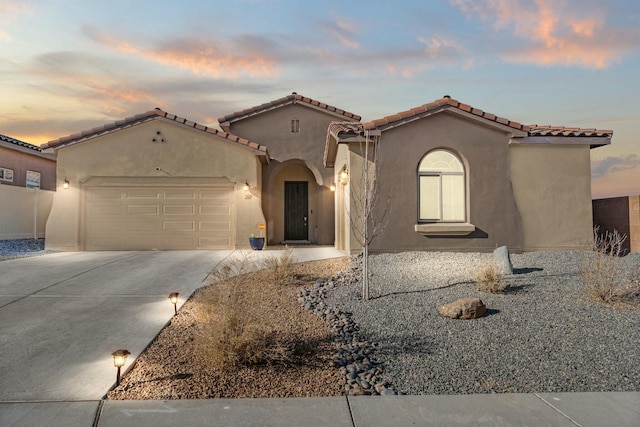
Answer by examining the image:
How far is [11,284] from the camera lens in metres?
8.16

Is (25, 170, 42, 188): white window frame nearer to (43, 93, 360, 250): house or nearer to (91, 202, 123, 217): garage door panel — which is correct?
(43, 93, 360, 250): house

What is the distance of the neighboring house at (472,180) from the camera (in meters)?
10.8

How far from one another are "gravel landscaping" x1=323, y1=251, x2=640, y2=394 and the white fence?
15.5 m

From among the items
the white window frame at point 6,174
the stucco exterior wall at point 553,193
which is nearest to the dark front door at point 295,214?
the stucco exterior wall at point 553,193

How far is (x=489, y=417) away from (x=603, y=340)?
256cm

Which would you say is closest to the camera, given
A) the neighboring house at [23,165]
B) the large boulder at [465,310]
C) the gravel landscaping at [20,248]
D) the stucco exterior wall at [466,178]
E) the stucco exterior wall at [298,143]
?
the large boulder at [465,310]

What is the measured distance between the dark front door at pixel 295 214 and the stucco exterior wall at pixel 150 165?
3.28 m

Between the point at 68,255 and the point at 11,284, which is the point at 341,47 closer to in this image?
the point at 11,284

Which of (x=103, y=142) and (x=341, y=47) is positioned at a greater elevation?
(x=341, y=47)

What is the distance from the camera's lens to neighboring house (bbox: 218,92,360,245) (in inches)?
661

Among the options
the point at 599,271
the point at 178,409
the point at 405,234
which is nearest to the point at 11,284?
the point at 178,409

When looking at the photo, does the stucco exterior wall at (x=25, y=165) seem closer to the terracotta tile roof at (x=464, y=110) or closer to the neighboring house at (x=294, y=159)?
the neighboring house at (x=294, y=159)

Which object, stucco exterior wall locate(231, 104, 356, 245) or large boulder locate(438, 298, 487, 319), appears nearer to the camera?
large boulder locate(438, 298, 487, 319)

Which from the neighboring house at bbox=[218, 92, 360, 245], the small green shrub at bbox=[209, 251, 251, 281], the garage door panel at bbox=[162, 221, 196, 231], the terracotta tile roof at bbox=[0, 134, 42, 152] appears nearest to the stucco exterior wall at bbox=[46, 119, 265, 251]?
the garage door panel at bbox=[162, 221, 196, 231]
